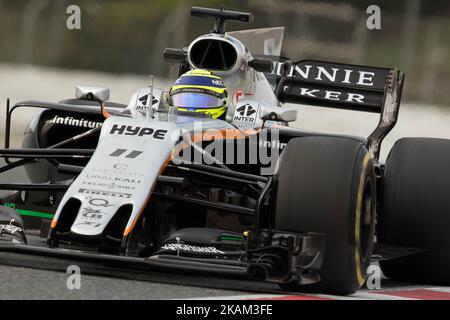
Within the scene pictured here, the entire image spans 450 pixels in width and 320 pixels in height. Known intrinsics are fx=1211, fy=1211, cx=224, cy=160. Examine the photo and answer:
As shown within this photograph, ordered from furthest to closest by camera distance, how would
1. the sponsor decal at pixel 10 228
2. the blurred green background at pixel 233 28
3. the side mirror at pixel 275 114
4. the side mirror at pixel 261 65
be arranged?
the blurred green background at pixel 233 28
the side mirror at pixel 261 65
the side mirror at pixel 275 114
the sponsor decal at pixel 10 228

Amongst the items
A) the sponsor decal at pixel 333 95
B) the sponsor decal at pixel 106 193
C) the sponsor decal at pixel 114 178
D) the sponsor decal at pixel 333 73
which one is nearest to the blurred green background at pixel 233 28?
the sponsor decal at pixel 333 73

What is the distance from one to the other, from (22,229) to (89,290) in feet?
4.36

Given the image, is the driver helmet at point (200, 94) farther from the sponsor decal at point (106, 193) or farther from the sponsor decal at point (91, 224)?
the sponsor decal at point (91, 224)

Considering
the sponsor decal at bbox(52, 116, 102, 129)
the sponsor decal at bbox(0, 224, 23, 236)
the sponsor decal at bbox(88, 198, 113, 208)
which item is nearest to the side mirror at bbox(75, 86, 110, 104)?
the sponsor decal at bbox(52, 116, 102, 129)

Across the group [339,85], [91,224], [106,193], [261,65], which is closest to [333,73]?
[339,85]

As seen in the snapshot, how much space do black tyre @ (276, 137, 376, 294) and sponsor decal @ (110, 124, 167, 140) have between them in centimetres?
88

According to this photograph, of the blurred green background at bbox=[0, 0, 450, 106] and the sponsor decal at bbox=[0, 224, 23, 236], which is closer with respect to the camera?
the sponsor decal at bbox=[0, 224, 23, 236]

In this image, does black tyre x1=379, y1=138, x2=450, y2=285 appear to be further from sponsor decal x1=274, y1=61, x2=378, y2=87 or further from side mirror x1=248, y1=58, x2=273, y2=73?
sponsor decal x1=274, y1=61, x2=378, y2=87

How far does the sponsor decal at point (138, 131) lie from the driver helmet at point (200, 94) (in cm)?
97

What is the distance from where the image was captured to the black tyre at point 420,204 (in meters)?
8.45

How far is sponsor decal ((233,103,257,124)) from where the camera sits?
8898mm

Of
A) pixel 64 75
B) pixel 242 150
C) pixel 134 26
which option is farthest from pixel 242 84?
pixel 134 26

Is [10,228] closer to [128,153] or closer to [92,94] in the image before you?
[128,153]

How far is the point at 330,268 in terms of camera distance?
7.29 meters
